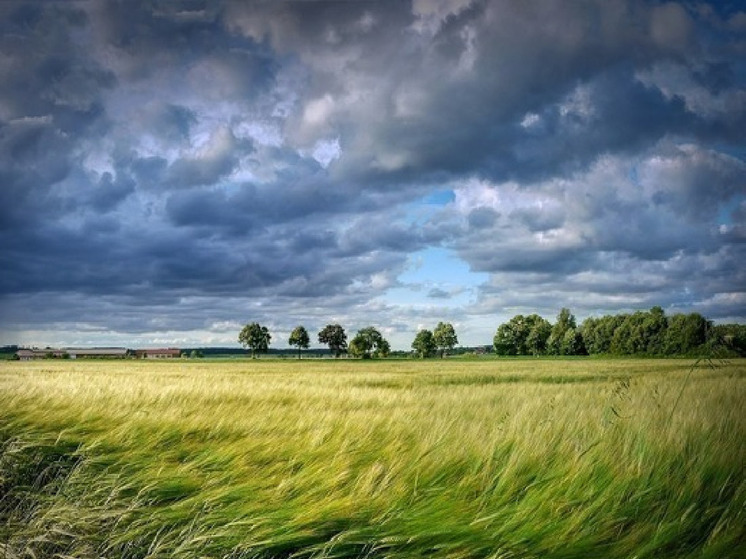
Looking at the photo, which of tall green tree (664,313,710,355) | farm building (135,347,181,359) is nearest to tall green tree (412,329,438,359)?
farm building (135,347,181,359)

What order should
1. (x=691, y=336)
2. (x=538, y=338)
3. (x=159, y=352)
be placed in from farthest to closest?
(x=159, y=352) < (x=538, y=338) < (x=691, y=336)

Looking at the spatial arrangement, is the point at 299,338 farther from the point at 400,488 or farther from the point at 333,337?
the point at 400,488

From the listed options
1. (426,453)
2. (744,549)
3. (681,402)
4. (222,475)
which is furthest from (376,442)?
(681,402)

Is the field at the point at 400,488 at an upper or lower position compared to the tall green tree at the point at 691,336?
lower

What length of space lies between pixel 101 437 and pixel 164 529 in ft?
8.46

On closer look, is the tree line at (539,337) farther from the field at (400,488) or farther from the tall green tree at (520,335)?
the field at (400,488)

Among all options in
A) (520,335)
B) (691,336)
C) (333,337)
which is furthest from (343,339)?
(691,336)

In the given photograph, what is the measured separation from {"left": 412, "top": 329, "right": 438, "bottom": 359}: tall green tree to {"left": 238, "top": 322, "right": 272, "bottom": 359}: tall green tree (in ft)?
122

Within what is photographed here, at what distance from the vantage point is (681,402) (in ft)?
18.0

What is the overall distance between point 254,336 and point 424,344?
4191 cm

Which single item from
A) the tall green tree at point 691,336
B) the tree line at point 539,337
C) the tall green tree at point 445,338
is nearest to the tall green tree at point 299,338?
the tree line at point 539,337

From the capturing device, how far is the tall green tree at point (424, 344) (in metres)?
130

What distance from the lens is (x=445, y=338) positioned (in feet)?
429

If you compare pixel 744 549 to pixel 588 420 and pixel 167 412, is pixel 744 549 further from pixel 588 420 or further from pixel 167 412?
pixel 167 412
